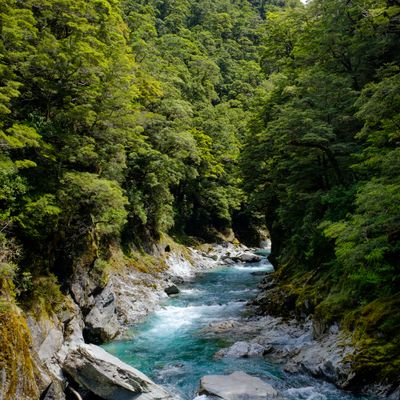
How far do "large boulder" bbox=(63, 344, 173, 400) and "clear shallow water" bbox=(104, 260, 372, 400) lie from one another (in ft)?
3.25

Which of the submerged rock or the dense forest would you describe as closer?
the dense forest

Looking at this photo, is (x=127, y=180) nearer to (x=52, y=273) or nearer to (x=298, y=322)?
(x=52, y=273)

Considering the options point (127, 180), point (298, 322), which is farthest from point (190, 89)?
point (298, 322)

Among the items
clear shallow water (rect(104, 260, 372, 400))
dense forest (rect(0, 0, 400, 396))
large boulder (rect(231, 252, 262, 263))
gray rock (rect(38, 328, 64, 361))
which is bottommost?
large boulder (rect(231, 252, 262, 263))

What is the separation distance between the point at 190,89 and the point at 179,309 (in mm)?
42470

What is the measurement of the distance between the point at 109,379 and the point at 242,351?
5226 millimetres

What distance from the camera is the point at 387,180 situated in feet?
32.3

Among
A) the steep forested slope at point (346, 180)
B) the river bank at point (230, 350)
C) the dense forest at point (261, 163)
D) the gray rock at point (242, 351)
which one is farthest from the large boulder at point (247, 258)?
the gray rock at point (242, 351)

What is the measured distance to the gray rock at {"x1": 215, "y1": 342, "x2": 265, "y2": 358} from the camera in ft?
42.5

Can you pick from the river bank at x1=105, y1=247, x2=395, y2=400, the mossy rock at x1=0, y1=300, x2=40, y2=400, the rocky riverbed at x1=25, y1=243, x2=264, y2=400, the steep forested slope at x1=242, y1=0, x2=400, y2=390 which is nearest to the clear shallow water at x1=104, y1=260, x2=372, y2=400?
the river bank at x1=105, y1=247, x2=395, y2=400

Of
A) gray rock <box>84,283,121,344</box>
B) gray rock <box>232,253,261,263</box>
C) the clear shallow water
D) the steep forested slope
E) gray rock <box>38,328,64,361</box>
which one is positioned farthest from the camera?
gray rock <box>232,253,261,263</box>

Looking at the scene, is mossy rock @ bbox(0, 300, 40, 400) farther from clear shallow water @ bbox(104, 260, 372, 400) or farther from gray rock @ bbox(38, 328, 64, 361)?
clear shallow water @ bbox(104, 260, 372, 400)

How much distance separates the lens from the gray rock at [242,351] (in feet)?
42.5

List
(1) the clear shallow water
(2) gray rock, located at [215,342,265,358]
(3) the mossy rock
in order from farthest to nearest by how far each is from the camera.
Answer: (2) gray rock, located at [215,342,265,358]
(1) the clear shallow water
(3) the mossy rock
